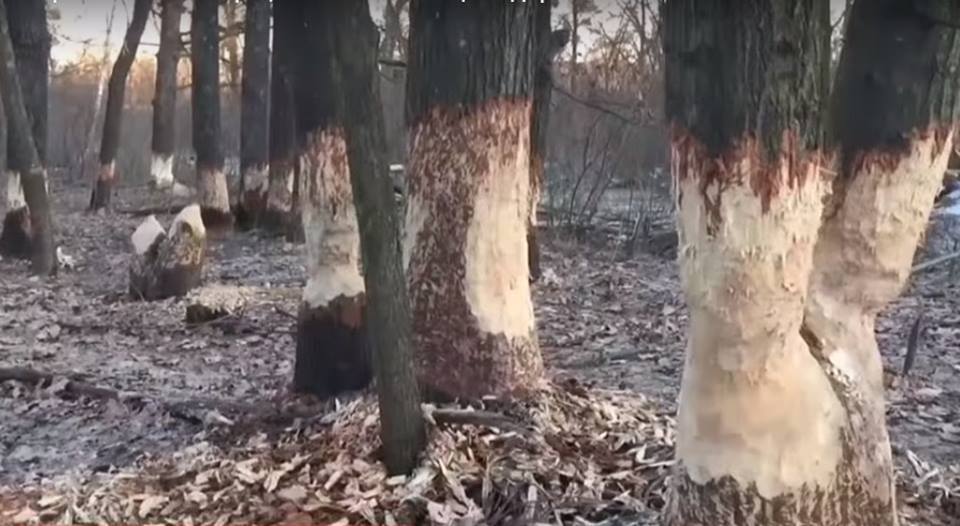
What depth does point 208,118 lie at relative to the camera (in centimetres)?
1400

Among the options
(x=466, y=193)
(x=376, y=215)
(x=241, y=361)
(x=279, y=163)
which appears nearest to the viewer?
(x=376, y=215)

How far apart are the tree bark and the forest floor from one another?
0.62 meters

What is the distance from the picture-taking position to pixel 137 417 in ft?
17.4

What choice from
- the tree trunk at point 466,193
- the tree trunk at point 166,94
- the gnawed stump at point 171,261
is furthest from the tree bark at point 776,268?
the tree trunk at point 166,94

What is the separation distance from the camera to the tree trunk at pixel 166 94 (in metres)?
17.3

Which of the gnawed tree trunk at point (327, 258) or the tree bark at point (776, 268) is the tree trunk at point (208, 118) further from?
the tree bark at point (776, 268)

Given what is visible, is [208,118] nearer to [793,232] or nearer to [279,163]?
[279,163]

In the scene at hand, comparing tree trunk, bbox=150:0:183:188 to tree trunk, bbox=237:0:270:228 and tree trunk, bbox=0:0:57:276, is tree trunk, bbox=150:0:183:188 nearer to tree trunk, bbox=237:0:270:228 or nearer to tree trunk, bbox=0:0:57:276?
tree trunk, bbox=237:0:270:228

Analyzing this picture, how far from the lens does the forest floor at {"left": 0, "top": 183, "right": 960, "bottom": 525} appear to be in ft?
15.1

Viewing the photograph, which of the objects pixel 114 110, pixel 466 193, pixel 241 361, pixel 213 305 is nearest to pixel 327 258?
pixel 466 193

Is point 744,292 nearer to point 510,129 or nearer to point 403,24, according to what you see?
point 510,129

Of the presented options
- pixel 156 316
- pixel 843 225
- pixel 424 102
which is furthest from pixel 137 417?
pixel 843 225

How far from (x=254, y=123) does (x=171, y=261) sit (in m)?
5.36

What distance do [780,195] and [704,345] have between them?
18.1 inches
